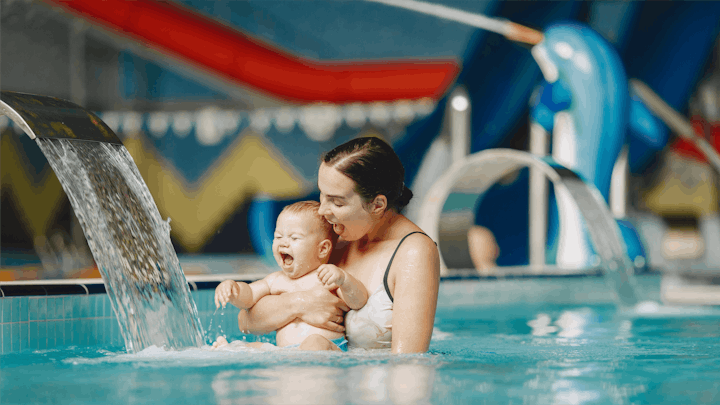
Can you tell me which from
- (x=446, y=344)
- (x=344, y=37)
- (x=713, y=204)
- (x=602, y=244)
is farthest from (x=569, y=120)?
(x=344, y=37)

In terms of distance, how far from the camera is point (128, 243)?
10.2ft

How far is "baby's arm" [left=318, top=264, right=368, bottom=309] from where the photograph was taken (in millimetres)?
2387

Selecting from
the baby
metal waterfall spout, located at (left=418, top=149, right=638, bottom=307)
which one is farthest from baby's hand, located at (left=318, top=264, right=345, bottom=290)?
metal waterfall spout, located at (left=418, top=149, right=638, bottom=307)

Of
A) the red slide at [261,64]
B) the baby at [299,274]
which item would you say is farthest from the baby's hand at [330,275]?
the red slide at [261,64]

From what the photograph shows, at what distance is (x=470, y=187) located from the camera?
7023 mm

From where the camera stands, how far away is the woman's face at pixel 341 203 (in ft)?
8.07

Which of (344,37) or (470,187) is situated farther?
(344,37)

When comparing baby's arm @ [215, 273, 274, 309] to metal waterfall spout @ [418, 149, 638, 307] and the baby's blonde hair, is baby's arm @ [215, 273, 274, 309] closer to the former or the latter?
the baby's blonde hair

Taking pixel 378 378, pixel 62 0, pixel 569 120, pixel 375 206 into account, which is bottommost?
pixel 378 378

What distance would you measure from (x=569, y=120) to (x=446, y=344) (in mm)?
4901

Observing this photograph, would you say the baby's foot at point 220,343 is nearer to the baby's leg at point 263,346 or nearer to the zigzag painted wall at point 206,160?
the baby's leg at point 263,346

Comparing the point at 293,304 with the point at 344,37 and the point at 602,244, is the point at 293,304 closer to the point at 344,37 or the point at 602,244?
the point at 602,244

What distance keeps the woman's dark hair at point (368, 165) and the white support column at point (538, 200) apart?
6774 millimetres

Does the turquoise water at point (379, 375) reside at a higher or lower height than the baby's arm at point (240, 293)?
lower
